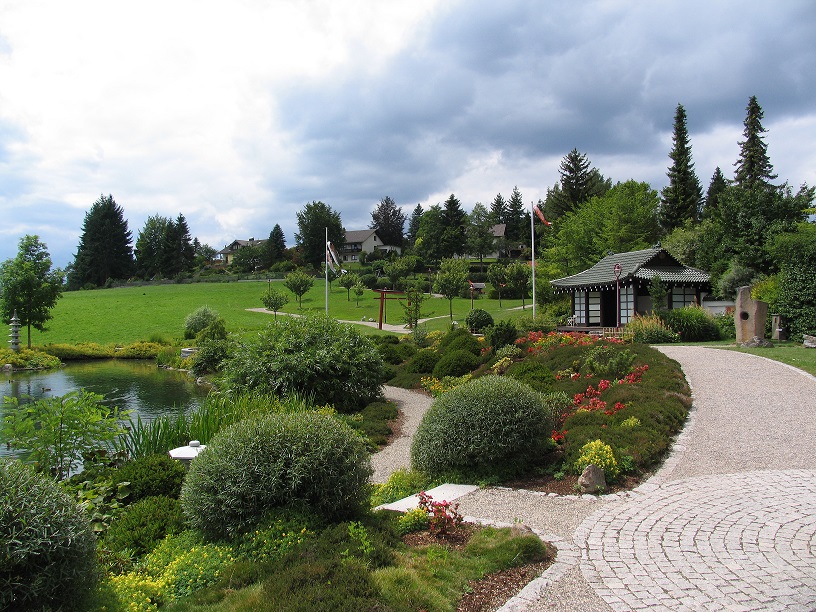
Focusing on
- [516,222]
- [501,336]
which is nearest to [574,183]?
[516,222]

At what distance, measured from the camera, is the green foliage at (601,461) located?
269 inches

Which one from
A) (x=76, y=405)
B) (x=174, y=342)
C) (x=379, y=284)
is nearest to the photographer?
(x=76, y=405)

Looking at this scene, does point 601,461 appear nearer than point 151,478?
No

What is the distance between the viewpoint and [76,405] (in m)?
6.23

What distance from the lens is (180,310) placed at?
154 feet

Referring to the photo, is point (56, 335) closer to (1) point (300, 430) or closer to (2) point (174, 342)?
(2) point (174, 342)

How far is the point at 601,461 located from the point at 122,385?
17924 mm

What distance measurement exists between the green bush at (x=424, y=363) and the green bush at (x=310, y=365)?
3.97 m

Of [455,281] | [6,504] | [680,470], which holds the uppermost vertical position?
[455,281]

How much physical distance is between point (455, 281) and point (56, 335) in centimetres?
2585

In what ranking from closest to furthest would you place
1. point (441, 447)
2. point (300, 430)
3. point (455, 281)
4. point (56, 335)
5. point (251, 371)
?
point (300, 430) < point (441, 447) < point (251, 371) < point (56, 335) < point (455, 281)

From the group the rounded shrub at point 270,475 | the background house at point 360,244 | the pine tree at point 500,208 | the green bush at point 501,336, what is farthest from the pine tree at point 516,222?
the rounded shrub at point 270,475

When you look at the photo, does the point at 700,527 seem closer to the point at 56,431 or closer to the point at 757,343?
the point at 56,431

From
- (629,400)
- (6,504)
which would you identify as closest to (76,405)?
(6,504)
